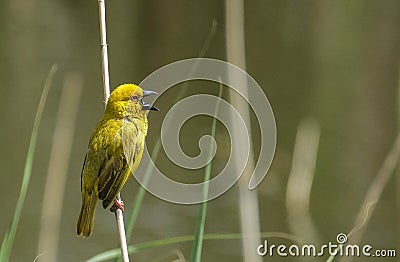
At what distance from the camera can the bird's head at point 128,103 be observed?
1403 millimetres

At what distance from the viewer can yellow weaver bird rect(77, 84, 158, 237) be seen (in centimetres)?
140

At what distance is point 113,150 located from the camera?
55.7 inches

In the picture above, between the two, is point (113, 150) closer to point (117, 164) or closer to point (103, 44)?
point (117, 164)

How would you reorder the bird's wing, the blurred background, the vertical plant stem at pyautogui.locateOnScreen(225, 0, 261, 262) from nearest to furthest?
the bird's wing → the vertical plant stem at pyautogui.locateOnScreen(225, 0, 261, 262) → the blurred background

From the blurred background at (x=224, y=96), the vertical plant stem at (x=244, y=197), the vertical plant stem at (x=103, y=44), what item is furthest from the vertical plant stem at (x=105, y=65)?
the blurred background at (x=224, y=96)

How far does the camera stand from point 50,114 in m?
6.96

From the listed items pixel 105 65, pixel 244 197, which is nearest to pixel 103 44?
pixel 105 65

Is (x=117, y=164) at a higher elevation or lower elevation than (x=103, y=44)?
lower

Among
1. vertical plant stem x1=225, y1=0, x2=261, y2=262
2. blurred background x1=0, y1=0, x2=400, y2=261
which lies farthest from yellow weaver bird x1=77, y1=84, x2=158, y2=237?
blurred background x1=0, y1=0, x2=400, y2=261

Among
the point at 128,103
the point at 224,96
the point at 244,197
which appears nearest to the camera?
the point at 128,103

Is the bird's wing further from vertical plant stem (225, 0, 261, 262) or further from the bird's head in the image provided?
vertical plant stem (225, 0, 261, 262)

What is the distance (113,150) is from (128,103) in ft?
0.25

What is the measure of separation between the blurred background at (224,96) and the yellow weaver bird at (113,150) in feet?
3.45

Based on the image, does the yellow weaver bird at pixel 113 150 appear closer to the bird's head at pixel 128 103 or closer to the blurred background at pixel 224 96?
the bird's head at pixel 128 103
